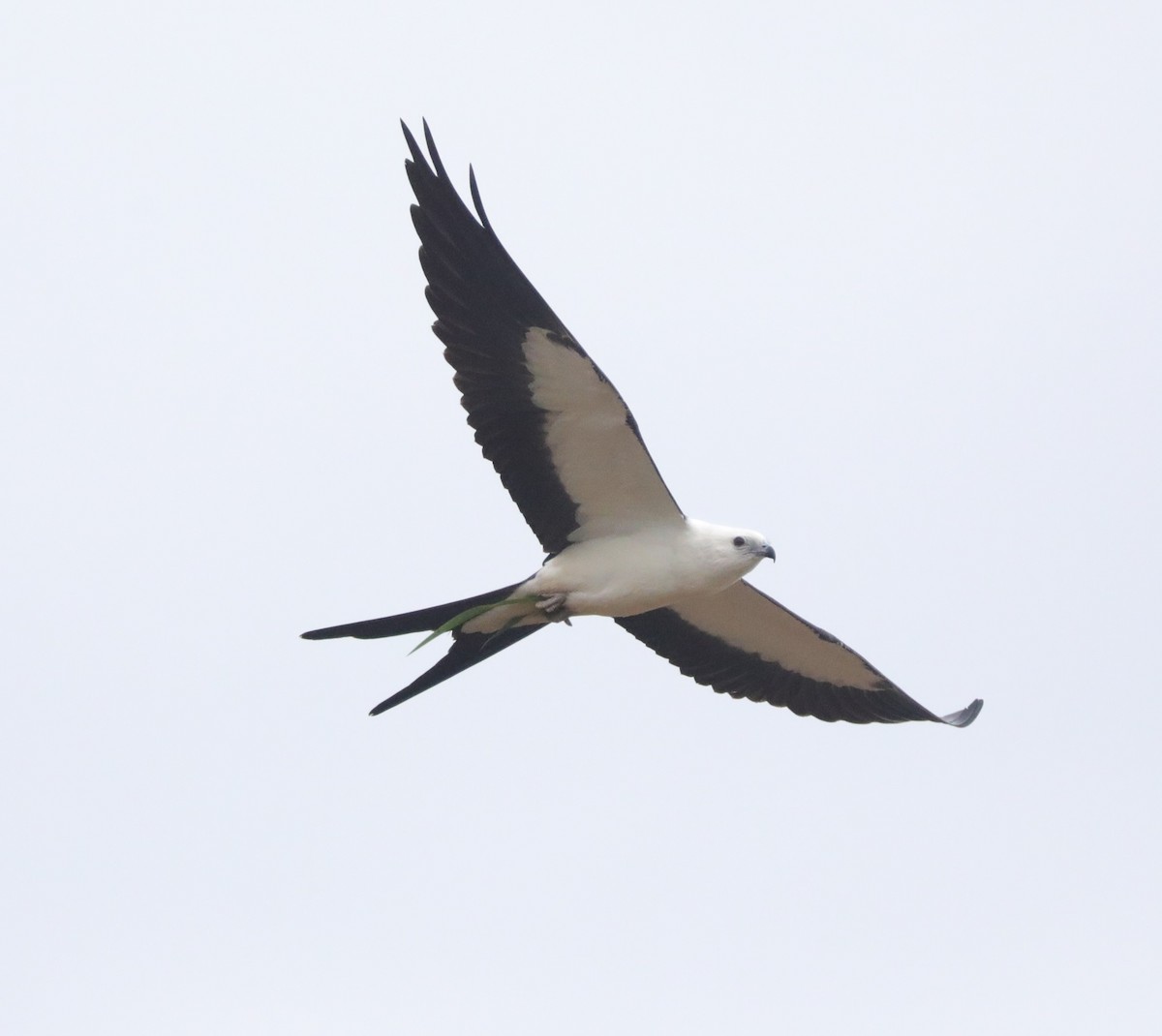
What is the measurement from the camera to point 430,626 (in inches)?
446

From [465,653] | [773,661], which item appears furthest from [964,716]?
[465,653]

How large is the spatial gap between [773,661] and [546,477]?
101 inches

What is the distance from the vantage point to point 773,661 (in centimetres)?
1310

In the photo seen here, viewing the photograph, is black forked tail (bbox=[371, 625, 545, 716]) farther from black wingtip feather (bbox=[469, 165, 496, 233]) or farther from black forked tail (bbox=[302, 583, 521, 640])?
black wingtip feather (bbox=[469, 165, 496, 233])

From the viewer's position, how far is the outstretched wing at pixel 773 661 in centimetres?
1273

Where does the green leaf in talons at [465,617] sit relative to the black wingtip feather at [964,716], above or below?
above

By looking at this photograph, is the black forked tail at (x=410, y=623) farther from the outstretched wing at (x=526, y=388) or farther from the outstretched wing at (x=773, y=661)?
the outstretched wing at (x=773, y=661)

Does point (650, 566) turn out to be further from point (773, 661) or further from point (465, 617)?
point (773, 661)

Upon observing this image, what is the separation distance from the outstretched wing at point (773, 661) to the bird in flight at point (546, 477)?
50 millimetres

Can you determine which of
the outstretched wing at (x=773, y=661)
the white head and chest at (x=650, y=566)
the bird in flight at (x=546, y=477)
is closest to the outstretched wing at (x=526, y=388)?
the bird in flight at (x=546, y=477)

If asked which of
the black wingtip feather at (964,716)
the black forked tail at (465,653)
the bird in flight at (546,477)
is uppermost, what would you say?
the bird in flight at (546,477)

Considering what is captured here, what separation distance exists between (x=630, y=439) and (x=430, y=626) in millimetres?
1561

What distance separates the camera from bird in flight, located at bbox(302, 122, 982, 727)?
1060 centimetres

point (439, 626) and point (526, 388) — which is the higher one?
point (526, 388)
